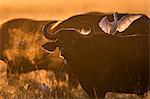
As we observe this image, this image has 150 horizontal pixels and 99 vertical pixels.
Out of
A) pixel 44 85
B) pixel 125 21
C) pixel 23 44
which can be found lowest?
pixel 44 85

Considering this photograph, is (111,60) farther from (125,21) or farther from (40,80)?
(40,80)

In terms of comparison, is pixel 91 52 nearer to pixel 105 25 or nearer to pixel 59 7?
pixel 105 25

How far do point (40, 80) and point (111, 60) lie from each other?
0.44 m

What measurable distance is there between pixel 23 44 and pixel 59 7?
308mm

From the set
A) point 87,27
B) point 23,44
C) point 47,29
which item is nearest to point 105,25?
point 87,27

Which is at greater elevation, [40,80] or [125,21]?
[125,21]

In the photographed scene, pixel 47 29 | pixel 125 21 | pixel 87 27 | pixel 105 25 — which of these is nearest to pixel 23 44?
pixel 47 29

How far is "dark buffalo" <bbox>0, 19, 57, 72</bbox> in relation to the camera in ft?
8.77

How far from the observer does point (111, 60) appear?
2664mm

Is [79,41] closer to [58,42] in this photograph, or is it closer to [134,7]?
[58,42]

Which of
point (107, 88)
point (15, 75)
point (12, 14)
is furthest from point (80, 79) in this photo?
point (12, 14)

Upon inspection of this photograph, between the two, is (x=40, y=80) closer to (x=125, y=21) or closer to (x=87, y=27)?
(x=87, y=27)

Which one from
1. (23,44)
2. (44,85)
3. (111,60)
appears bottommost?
(44,85)

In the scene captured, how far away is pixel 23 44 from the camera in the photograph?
2.68 m
